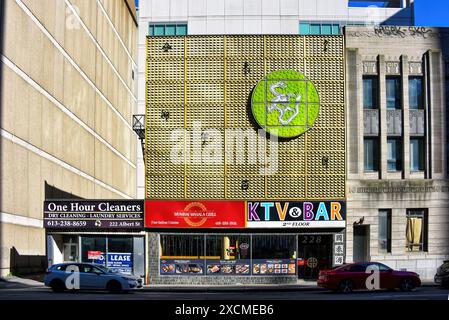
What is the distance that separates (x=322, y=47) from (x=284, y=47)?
7.91ft

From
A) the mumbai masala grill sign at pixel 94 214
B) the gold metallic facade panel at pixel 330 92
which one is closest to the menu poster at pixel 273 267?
the mumbai masala grill sign at pixel 94 214

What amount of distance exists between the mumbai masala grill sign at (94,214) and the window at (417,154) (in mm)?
18088

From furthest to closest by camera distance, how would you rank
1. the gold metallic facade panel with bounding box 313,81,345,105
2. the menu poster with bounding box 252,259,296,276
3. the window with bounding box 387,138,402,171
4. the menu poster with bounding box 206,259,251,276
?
the window with bounding box 387,138,402,171
the gold metallic facade panel with bounding box 313,81,345,105
the menu poster with bounding box 252,259,296,276
the menu poster with bounding box 206,259,251,276

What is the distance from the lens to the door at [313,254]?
125 ft

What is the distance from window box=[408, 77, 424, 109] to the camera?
41875 millimetres

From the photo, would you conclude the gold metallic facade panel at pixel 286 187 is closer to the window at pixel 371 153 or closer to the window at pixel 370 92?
the window at pixel 371 153

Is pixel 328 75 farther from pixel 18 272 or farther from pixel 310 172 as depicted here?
pixel 18 272

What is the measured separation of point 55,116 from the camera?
45.0m

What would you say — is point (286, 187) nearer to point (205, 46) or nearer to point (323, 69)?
point (323, 69)

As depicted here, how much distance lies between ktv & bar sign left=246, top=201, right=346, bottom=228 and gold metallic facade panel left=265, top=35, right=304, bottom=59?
30.4ft

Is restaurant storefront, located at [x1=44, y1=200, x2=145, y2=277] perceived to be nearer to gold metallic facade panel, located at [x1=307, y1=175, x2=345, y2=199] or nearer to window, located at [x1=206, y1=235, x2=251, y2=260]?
window, located at [x1=206, y1=235, x2=251, y2=260]

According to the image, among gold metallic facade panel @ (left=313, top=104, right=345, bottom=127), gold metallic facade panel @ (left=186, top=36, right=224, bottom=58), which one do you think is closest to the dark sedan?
gold metallic facade panel @ (left=313, top=104, right=345, bottom=127)
